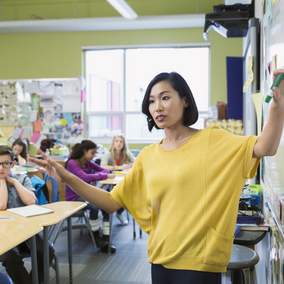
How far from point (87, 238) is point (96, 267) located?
0.97 m

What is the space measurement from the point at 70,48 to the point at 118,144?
3082 mm

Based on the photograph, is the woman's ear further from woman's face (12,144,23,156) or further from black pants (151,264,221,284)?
woman's face (12,144,23,156)

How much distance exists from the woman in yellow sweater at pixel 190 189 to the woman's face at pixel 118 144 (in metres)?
4.39

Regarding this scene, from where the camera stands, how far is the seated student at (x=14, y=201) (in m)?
2.85

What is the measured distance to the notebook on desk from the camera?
284cm

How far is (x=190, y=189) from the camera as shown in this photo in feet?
4.10

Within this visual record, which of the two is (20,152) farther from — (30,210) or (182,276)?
(182,276)

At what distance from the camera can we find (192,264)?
49.6 inches

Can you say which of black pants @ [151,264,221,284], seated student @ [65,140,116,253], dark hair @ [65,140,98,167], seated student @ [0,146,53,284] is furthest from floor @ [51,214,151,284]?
black pants @ [151,264,221,284]

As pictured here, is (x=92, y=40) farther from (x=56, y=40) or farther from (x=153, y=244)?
(x=153, y=244)

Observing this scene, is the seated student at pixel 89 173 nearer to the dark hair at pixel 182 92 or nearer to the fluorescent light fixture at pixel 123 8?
the fluorescent light fixture at pixel 123 8

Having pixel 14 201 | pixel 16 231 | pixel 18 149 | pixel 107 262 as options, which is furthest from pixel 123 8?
pixel 16 231

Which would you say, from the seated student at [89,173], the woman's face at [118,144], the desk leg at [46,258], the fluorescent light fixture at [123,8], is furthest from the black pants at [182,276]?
the fluorescent light fixture at [123,8]

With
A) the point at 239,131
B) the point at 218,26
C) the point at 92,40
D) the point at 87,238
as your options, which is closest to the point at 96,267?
the point at 87,238
